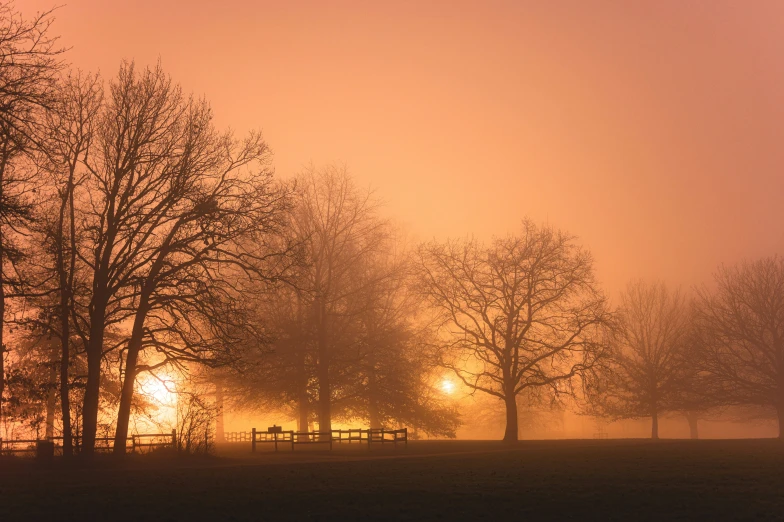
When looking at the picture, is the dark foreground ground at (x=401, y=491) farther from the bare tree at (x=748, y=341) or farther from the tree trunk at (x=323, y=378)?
the bare tree at (x=748, y=341)

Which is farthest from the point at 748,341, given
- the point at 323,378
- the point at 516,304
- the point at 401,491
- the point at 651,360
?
the point at 401,491

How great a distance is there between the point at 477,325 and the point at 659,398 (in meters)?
21.9

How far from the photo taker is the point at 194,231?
105 ft

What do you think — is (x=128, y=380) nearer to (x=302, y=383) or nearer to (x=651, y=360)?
(x=302, y=383)

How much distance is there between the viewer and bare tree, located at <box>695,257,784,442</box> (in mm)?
53188

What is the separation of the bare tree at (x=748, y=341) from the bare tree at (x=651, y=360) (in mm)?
2645

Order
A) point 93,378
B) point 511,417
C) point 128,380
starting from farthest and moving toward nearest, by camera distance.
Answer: point 511,417, point 128,380, point 93,378

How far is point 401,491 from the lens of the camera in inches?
781

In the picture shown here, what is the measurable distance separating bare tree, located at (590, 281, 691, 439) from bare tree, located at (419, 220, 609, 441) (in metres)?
13.1

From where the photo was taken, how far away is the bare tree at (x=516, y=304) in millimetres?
44781

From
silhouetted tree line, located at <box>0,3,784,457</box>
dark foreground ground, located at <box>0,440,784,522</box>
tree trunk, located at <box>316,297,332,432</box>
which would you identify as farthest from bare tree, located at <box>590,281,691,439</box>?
dark foreground ground, located at <box>0,440,784,522</box>

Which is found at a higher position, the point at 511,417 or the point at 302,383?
the point at 302,383

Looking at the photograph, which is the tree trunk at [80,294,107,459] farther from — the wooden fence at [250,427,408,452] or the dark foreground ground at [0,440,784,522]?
the wooden fence at [250,427,408,452]

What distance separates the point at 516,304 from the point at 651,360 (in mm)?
22049
